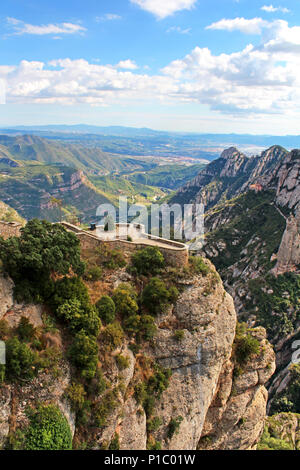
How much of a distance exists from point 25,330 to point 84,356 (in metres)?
4.90

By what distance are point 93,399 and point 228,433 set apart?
20694 mm

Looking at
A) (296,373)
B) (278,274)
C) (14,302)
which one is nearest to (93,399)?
(14,302)

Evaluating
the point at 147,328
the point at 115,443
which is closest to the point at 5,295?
the point at 147,328

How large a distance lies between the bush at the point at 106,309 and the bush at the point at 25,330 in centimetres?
636

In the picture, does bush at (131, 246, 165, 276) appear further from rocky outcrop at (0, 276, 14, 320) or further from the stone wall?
rocky outcrop at (0, 276, 14, 320)

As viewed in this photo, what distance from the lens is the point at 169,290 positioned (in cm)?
3381

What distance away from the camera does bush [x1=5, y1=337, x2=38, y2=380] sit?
857 inches

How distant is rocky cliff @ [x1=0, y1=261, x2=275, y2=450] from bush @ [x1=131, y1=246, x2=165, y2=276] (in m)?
1.45

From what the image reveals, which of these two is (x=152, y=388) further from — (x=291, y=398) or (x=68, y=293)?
(x=291, y=398)

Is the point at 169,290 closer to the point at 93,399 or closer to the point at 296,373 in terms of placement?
the point at 93,399

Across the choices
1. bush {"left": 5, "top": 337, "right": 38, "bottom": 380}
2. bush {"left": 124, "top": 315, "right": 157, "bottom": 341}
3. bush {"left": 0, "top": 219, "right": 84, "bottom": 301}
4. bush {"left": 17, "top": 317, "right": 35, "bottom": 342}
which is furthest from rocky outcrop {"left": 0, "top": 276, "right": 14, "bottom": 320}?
bush {"left": 124, "top": 315, "right": 157, "bottom": 341}

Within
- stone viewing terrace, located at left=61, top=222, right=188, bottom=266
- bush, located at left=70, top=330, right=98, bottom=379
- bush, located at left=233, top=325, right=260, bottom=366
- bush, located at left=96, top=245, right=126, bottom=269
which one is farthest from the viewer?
bush, located at left=233, top=325, right=260, bottom=366

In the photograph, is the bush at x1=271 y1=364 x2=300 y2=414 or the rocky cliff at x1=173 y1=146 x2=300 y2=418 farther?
the rocky cliff at x1=173 y1=146 x2=300 y2=418

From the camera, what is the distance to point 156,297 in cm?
3294
